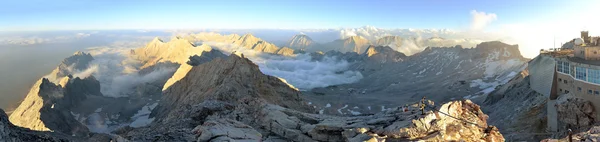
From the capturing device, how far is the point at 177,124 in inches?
1934

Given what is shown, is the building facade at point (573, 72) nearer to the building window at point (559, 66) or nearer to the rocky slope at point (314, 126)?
the building window at point (559, 66)

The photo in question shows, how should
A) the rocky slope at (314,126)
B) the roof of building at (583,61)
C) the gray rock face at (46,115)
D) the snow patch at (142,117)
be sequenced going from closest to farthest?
the rocky slope at (314,126)
the roof of building at (583,61)
the gray rock face at (46,115)
the snow patch at (142,117)

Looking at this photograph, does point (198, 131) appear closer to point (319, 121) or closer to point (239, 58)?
point (319, 121)

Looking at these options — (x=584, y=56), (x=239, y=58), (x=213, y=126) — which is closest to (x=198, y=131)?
(x=213, y=126)

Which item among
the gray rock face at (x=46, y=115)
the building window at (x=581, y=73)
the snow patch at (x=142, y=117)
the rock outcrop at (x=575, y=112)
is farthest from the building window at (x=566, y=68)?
the gray rock face at (x=46, y=115)

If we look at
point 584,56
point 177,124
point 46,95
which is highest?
point 584,56

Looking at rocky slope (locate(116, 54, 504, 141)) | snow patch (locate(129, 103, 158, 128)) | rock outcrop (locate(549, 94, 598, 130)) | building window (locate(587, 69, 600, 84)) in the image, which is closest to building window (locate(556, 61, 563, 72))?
rock outcrop (locate(549, 94, 598, 130))

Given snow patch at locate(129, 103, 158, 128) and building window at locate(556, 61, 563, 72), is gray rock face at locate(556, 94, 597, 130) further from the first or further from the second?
snow patch at locate(129, 103, 158, 128)

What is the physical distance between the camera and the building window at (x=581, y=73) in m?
58.2

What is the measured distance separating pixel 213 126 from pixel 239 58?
8993cm

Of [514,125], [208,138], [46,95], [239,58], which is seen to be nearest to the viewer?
[208,138]

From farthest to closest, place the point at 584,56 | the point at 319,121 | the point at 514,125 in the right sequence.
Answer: the point at 514,125, the point at 584,56, the point at 319,121

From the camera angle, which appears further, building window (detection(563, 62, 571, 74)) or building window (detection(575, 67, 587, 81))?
building window (detection(563, 62, 571, 74))

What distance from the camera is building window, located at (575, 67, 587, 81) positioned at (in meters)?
58.2
